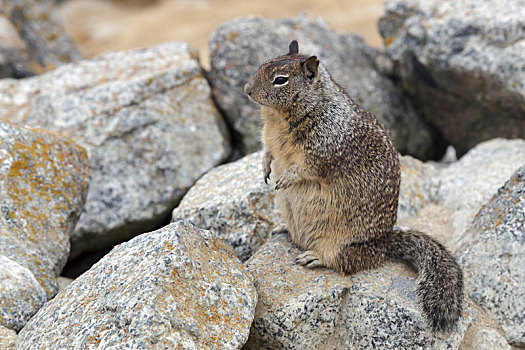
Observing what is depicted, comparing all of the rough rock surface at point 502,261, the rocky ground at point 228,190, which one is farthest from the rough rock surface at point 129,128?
the rough rock surface at point 502,261

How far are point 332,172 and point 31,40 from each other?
7150mm

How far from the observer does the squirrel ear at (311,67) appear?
4477mm

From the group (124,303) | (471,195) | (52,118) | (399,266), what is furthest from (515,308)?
(52,118)

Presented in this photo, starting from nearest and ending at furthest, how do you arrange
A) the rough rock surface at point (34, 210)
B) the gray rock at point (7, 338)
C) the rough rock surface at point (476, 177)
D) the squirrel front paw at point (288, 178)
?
the gray rock at point (7, 338) < the rough rock surface at point (34, 210) < the squirrel front paw at point (288, 178) < the rough rock surface at point (476, 177)

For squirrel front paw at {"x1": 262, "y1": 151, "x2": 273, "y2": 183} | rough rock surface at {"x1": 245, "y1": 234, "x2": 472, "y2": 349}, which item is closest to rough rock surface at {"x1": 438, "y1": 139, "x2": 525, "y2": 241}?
rough rock surface at {"x1": 245, "y1": 234, "x2": 472, "y2": 349}

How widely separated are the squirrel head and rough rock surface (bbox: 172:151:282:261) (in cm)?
103

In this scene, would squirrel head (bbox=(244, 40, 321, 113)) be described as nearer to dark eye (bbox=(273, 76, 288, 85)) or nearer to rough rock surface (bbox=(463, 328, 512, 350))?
dark eye (bbox=(273, 76, 288, 85))

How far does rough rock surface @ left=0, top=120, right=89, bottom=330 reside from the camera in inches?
173

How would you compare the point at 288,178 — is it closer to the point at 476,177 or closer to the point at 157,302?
the point at 157,302

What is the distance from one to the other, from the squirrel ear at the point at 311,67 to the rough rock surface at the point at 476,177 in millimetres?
2078

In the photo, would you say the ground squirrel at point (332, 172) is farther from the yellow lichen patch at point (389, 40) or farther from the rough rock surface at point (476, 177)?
the yellow lichen patch at point (389, 40)

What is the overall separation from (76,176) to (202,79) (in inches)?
94.8

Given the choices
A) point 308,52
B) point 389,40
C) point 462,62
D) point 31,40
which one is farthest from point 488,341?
point 31,40

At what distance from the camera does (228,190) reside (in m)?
5.55
